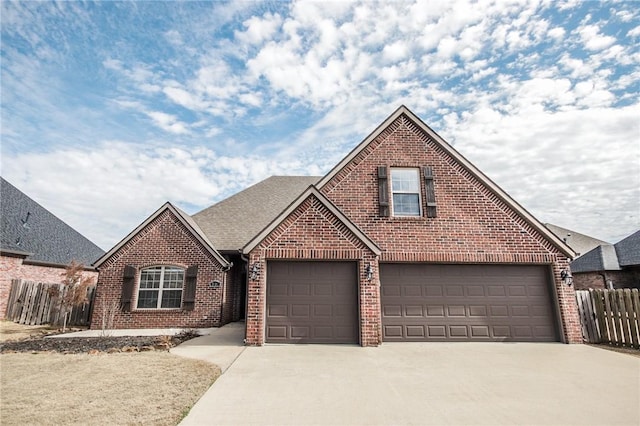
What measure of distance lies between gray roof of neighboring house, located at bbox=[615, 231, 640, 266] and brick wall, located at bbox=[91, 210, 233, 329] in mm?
22500

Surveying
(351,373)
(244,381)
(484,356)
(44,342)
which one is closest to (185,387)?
(244,381)

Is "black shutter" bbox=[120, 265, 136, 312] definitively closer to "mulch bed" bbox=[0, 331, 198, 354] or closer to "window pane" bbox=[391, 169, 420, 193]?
"mulch bed" bbox=[0, 331, 198, 354]

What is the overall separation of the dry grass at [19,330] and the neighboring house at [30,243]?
1427 millimetres

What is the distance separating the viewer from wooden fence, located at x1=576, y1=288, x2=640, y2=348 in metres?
9.09

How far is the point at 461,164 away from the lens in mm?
11320

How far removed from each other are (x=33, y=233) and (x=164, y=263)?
11.1 m

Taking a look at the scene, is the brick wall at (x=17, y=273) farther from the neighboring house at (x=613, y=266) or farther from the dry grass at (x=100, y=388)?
the neighboring house at (x=613, y=266)

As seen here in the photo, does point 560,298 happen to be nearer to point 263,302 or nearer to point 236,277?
point 263,302

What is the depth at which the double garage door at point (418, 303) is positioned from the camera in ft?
31.4

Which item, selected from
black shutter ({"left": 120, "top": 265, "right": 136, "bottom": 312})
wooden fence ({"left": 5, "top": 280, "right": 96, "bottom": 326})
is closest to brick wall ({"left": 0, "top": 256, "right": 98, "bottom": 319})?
wooden fence ({"left": 5, "top": 280, "right": 96, "bottom": 326})

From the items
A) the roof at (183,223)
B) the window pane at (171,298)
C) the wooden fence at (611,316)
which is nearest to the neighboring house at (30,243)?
the roof at (183,223)

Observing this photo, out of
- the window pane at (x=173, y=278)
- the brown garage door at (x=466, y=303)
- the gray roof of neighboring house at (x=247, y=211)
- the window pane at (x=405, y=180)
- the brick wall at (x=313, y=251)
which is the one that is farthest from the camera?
the gray roof of neighboring house at (x=247, y=211)

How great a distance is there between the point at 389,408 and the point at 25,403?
5612 millimetres

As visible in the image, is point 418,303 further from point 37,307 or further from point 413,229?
point 37,307
